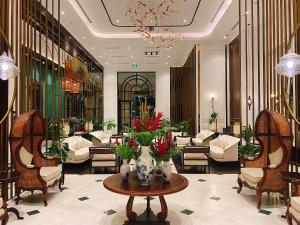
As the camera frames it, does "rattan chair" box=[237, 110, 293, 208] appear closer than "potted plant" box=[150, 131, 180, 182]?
No

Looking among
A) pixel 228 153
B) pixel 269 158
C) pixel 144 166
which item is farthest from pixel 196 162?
pixel 144 166

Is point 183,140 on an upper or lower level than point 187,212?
upper

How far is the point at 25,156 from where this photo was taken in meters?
4.86

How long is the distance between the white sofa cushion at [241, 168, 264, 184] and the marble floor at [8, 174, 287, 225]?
40 centimetres

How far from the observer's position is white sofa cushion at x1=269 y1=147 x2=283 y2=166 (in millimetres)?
4669

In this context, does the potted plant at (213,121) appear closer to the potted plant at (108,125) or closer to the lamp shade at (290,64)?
the potted plant at (108,125)

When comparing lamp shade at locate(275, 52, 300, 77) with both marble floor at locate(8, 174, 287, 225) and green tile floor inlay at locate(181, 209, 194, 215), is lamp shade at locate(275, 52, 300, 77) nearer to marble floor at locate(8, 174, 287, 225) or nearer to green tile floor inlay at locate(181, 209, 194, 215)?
marble floor at locate(8, 174, 287, 225)

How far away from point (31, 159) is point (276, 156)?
4515 mm

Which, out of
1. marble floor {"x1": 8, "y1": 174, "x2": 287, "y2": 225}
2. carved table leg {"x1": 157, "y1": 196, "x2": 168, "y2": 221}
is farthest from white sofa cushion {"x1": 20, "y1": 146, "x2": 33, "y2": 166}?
carved table leg {"x1": 157, "y1": 196, "x2": 168, "y2": 221}

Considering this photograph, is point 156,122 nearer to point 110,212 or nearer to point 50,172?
point 110,212

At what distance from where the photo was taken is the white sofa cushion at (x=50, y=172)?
450 cm

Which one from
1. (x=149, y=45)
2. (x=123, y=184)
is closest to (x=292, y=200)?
(x=123, y=184)

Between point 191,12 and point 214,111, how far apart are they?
14.3ft

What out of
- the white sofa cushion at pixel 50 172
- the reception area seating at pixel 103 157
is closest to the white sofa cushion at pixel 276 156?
the reception area seating at pixel 103 157
